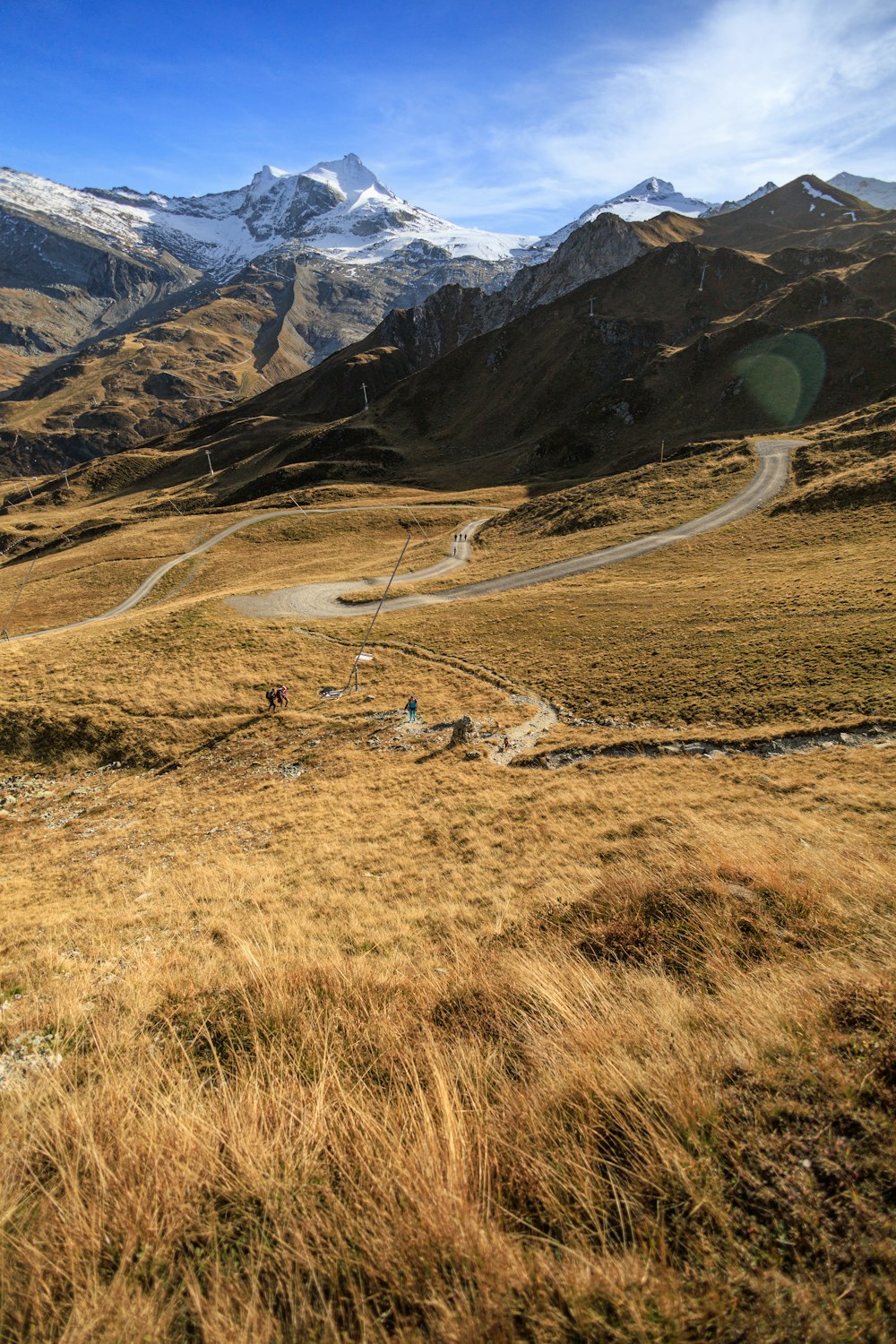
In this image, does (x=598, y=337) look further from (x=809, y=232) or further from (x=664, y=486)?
(x=809, y=232)

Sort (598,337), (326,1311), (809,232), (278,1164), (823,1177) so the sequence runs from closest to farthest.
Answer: (326,1311) → (823,1177) → (278,1164) → (598,337) → (809,232)

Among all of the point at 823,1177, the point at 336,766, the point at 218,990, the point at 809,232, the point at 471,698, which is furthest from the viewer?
the point at 809,232

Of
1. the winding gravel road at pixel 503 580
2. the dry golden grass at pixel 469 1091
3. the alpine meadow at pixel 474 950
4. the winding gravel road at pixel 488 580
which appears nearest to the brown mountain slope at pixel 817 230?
the winding gravel road at pixel 488 580

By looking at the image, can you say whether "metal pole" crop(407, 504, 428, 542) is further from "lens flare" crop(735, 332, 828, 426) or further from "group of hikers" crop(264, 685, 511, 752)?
"lens flare" crop(735, 332, 828, 426)

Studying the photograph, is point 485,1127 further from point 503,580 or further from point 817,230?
point 817,230

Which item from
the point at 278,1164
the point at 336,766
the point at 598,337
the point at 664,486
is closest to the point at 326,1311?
the point at 278,1164

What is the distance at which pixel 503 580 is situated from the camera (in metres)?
46.7

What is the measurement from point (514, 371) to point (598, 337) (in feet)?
69.1

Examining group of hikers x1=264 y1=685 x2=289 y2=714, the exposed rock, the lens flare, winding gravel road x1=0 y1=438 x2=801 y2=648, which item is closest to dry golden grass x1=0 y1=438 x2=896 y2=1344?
the exposed rock

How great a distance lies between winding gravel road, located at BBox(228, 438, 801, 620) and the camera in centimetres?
4456

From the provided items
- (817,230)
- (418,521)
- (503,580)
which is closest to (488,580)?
(503,580)

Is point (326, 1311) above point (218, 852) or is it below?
above

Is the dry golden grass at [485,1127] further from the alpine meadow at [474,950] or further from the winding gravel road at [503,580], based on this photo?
the winding gravel road at [503,580]

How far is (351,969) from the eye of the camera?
5543mm
